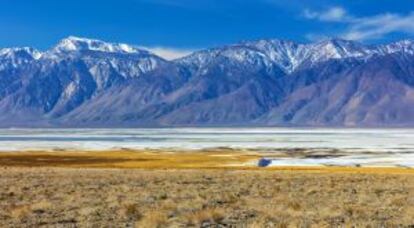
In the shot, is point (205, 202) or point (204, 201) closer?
point (205, 202)

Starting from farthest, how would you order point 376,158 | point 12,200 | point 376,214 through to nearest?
point 376,158
point 12,200
point 376,214

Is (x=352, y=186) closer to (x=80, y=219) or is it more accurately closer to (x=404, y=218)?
(x=404, y=218)

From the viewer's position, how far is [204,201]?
2620 centimetres

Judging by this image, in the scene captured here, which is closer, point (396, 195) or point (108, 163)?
point (396, 195)

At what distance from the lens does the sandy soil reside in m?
20.8

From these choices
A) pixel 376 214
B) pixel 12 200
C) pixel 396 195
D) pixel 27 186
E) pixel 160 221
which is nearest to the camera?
pixel 160 221

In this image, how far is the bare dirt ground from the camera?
2080cm

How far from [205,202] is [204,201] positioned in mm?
330

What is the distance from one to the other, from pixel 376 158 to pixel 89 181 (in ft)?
141

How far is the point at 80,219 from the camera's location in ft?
69.2

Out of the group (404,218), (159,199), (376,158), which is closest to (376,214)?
(404,218)

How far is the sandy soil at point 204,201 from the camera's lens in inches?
820

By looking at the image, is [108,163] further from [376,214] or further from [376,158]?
[376,214]

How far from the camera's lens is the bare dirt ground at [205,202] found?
20.8m
